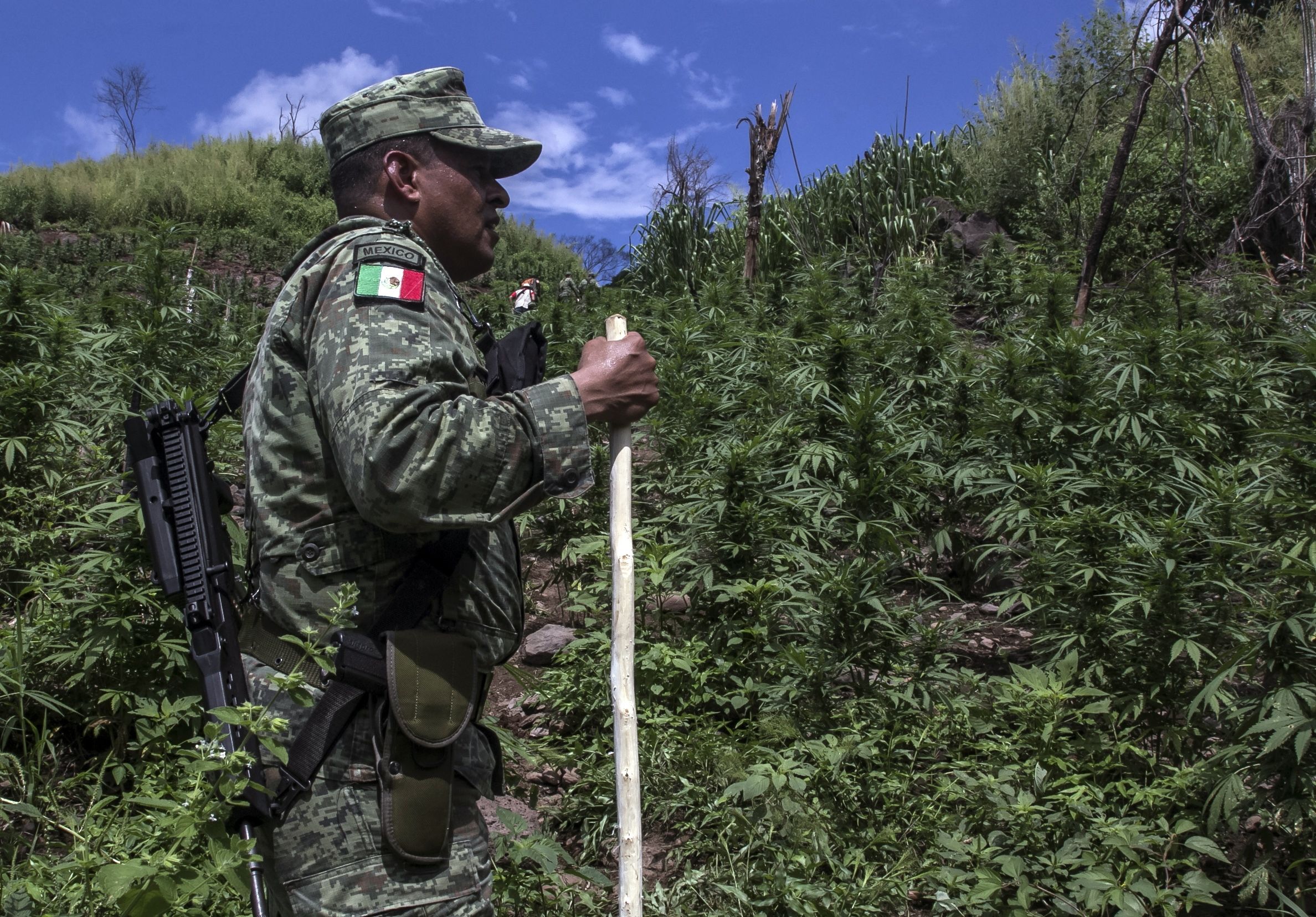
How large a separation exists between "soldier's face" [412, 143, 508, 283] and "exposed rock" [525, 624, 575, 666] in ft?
9.15

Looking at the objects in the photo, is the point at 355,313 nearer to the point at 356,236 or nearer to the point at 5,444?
the point at 356,236

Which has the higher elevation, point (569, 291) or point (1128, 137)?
point (569, 291)

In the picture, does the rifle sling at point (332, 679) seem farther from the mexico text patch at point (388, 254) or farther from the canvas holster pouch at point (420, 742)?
the mexico text patch at point (388, 254)

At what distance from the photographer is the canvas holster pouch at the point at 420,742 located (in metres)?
1.50

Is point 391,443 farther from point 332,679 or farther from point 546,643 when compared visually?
point 546,643

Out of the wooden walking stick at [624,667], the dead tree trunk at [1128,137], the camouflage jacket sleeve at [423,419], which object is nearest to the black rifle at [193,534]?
the camouflage jacket sleeve at [423,419]

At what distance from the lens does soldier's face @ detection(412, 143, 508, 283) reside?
70.2 inches

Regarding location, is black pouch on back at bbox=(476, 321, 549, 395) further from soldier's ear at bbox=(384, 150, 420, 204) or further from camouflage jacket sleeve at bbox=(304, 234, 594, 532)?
soldier's ear at bbox=(384, 150, 420, 204)

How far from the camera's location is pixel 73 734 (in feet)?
11.5

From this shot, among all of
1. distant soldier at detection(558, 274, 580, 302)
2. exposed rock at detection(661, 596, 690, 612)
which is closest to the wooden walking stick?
exposed rock at detection(661, 596, 690, 612)

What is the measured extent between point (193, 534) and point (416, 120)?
2.76ft

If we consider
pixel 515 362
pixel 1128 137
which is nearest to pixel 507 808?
pixel 515 362

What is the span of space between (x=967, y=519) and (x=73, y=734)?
13.3 feet

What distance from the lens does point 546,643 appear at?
4543 mm
